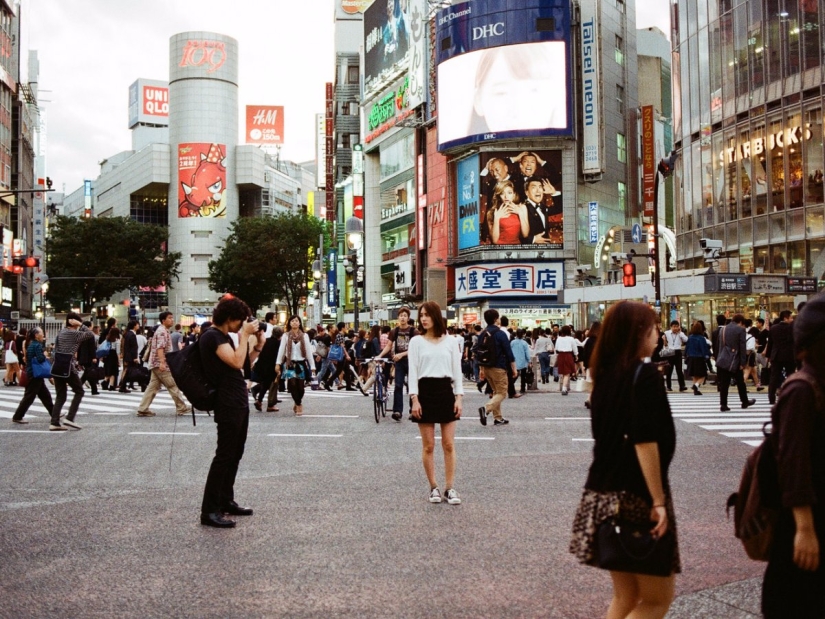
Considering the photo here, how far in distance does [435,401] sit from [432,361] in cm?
35

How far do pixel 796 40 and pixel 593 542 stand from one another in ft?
117

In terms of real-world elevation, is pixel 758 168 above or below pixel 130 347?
above

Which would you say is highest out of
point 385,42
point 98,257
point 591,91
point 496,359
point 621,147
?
point 385,42

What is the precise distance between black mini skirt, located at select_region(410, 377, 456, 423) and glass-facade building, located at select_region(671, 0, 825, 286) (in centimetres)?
2564

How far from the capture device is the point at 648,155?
5312 cm

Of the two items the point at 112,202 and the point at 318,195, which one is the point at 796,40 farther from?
the point at 112,202

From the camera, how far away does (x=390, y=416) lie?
17.1m

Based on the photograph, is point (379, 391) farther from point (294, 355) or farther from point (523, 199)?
point (523, 199)

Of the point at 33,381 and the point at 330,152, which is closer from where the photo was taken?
the point at 33,381

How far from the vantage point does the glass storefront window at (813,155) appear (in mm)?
33688

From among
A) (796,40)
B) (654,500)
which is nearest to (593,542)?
(654,500)

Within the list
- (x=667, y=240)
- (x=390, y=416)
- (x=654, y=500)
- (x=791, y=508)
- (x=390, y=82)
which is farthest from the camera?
(x=390, y=82)

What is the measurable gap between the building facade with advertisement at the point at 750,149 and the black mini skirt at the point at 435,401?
22335 mm

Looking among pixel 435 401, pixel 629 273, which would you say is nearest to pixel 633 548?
pixel 435 401
